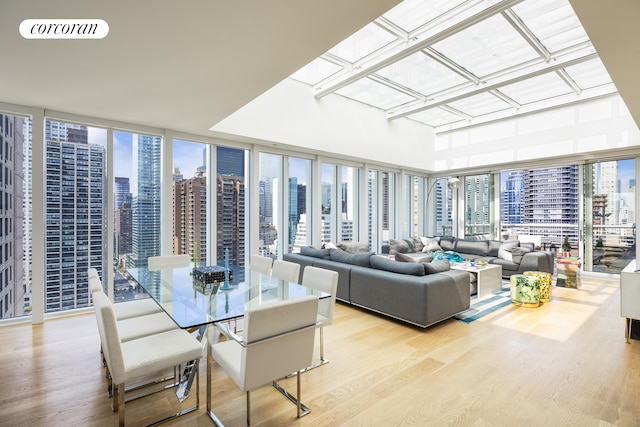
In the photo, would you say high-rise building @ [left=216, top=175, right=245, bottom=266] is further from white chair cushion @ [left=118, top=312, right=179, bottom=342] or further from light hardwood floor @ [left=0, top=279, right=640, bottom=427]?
white chair cushion @ [left=118, top=312, right=179, bottom=342]

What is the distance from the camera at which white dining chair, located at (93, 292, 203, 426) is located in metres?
1.67

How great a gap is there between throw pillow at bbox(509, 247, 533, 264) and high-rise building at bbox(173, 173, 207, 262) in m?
5.59

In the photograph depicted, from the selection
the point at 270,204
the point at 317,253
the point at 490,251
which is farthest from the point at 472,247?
the point at 270,204

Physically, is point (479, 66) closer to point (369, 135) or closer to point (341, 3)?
point (369, 135)

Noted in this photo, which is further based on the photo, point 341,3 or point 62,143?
point 62,143

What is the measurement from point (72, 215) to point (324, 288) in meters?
3.43

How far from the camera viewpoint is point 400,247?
692 cm

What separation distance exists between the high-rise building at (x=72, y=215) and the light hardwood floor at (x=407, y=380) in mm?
457

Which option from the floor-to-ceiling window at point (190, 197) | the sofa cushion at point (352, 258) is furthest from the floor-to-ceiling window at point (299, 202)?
the floor-to-ceiling window at point (190, 197)

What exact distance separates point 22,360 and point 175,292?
5.27 ft

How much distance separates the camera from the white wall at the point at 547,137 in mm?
5543

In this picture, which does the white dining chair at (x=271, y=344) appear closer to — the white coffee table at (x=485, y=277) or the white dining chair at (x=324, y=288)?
the white dining chair at (x=324, y=288)

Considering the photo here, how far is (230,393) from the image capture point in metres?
2.26

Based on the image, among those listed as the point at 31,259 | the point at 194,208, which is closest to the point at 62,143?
the point at 31,259
